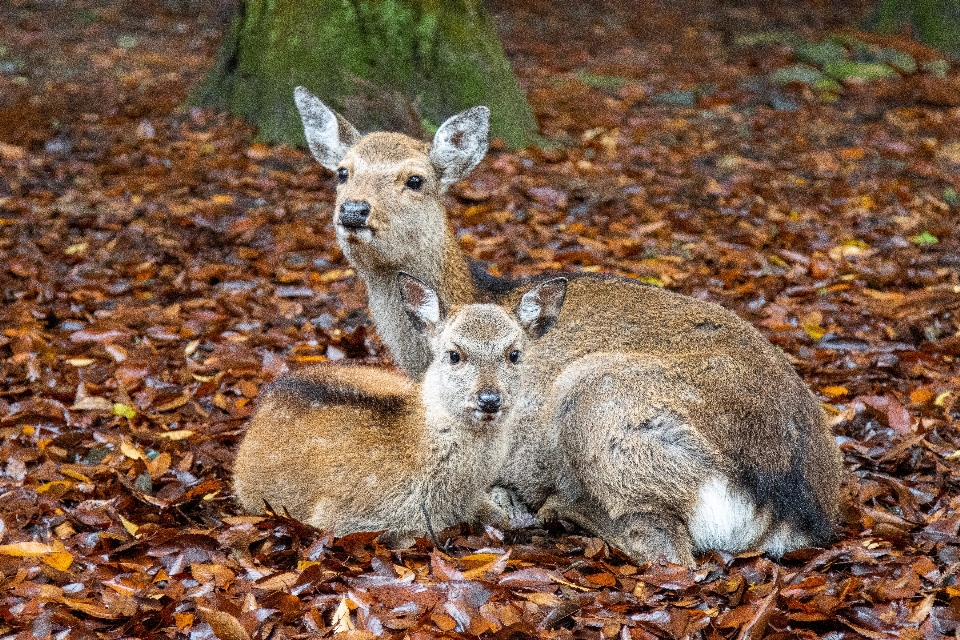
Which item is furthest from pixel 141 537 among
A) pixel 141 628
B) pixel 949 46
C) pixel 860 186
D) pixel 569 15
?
pixel 569 15

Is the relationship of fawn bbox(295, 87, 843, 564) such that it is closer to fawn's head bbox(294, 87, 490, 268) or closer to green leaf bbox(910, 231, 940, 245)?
fawn's head bbox(294, 87, 490, 268)

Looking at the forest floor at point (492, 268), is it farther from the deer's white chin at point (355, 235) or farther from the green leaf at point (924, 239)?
the deer's white chin at point (355, 235)

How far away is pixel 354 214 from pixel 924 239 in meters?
5.57

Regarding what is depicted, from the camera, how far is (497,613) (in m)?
4.56

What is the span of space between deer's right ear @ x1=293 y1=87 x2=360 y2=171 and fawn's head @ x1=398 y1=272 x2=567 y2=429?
4.66 ft

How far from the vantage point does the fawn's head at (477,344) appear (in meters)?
5.27

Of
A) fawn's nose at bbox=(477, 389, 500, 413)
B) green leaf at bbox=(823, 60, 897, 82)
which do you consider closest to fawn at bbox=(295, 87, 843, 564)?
fawn's nose at bbox=(477, 389, 500, 413)

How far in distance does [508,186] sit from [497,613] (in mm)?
6001

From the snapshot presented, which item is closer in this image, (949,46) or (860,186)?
(860,186)

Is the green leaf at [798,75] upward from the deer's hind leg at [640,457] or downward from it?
upward

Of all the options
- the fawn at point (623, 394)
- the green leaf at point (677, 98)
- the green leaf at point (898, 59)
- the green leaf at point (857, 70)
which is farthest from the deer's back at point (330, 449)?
the green leaf at point (898, 59)

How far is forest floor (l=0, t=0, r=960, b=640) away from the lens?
15.6 ft

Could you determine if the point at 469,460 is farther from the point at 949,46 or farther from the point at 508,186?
the point at 949,46

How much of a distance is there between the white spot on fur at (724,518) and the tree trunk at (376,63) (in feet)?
18.4
